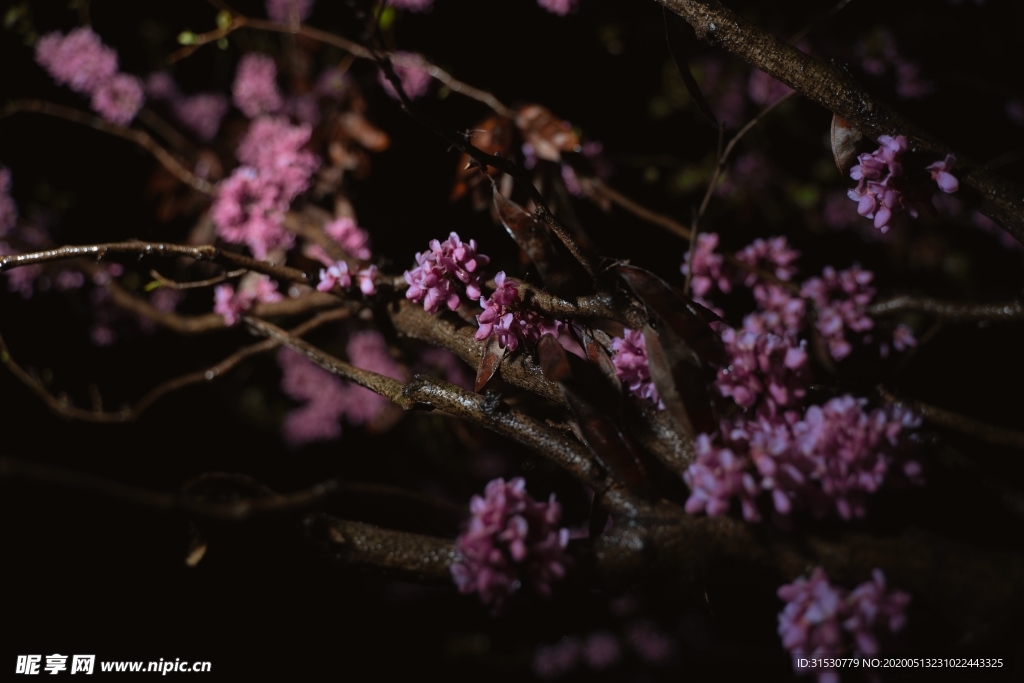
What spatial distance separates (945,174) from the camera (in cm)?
97

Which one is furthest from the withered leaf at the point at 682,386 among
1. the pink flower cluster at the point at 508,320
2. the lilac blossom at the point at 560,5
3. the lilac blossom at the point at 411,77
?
the lilac blossom at the point at 411,77

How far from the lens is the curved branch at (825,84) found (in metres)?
1.02

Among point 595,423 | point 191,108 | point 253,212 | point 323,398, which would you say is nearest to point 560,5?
point 253,212

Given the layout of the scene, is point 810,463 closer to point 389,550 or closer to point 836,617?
point 836,617

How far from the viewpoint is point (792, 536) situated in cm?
87

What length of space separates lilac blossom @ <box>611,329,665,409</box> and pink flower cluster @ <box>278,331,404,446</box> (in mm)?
1787

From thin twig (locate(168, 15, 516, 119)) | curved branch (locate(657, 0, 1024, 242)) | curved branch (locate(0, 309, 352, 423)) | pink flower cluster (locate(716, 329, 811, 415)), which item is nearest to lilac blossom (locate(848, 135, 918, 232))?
curved branch (locate(657, 0, 1024, 242))

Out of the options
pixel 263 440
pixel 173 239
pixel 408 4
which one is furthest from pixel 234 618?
pixel 408 4

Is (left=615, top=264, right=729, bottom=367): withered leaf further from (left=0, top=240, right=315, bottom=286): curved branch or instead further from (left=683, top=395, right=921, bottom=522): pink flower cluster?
(left=0, top=240, right=315, bottom=286): curved branch

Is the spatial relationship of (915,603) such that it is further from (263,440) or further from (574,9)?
(263,440)

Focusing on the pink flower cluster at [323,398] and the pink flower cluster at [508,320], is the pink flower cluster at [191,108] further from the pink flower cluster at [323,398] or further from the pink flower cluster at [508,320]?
the pink flower cluster at [508,320]

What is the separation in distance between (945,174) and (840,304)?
516 millimetres

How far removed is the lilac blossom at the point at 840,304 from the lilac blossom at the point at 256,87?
86.3 inches

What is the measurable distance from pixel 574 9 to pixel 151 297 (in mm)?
2351
